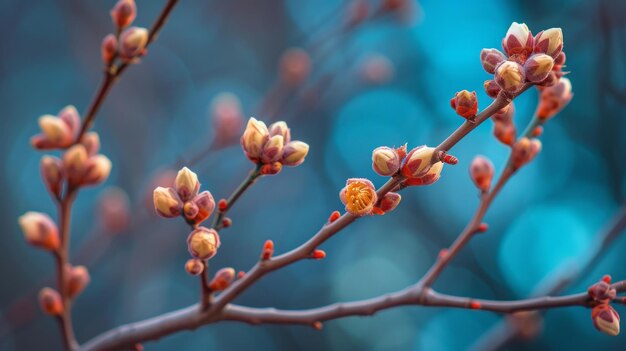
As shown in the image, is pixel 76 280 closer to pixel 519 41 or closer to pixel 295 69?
pixel 519 41

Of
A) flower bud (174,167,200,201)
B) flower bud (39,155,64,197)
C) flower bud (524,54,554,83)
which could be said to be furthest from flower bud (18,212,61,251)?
flower bud (524,54,554,83)

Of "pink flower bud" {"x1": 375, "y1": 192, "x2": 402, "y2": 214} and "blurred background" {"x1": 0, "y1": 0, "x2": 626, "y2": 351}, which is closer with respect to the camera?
"pink flower bud" {"x1": 375, "y1": 192, "x2": 402, "y2": 214}

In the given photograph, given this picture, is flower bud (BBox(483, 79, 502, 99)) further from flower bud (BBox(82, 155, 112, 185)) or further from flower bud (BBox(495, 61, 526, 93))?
flower bud (BBox(82, 155, 112, 185))

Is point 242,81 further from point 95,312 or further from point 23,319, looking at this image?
point 23,319

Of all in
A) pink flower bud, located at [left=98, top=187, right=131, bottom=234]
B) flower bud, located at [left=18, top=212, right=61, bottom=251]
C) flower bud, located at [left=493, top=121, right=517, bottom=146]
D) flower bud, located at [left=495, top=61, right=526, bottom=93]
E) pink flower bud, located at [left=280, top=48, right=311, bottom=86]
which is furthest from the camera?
pink flower bud, located at [left=280, top=48, right=311, bottom=86]

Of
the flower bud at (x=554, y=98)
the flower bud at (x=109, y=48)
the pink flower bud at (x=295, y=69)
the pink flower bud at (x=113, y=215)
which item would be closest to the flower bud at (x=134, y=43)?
the flower bud at (x=109, y=48)
